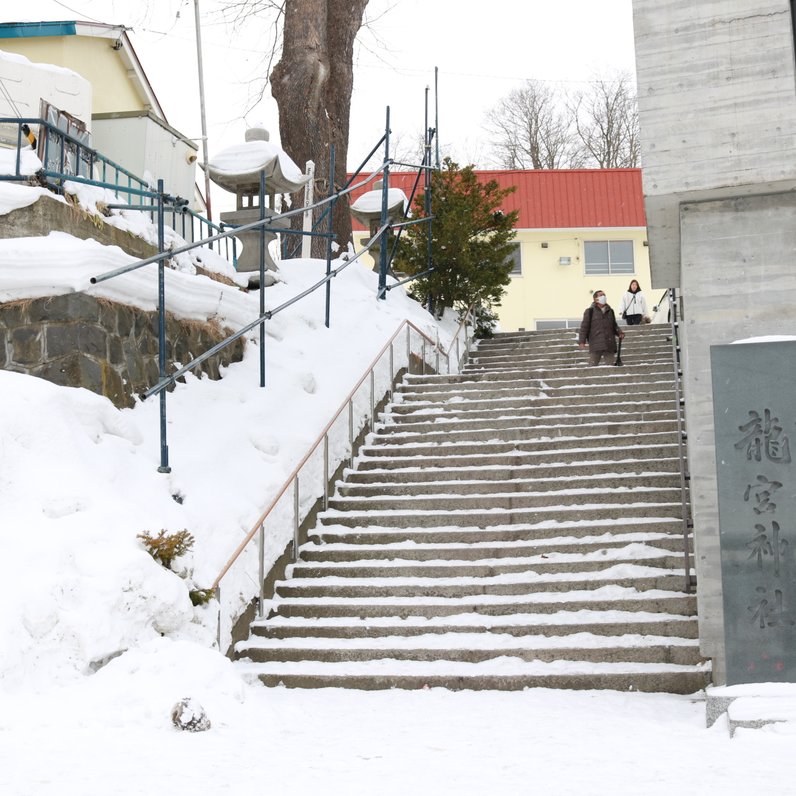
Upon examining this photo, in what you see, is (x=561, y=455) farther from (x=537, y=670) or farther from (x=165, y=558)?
(x=165, y=558)

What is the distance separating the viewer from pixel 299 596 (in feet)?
28.6

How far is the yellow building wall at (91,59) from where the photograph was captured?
1820 centimetres

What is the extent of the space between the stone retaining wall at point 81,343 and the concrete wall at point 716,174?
443 centimetres

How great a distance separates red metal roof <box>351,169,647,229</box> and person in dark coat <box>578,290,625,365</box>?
46.4 feet

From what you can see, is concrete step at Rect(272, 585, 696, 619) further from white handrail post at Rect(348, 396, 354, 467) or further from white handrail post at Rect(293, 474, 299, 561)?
white handrail post at Rect(348, 396, 354, 467)

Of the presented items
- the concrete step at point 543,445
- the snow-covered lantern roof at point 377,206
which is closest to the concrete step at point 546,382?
the concrete step at point 543,445

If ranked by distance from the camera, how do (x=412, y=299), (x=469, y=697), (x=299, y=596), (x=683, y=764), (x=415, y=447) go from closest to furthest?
(x=683, y=764)
(x=469, y=697)
(x=299, y=596)
(x=415, y=447)
(x=412, y=299)

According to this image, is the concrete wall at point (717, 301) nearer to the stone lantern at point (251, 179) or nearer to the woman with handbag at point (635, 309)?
the stone lantern at point (251, 179)

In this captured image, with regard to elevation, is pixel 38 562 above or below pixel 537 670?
above

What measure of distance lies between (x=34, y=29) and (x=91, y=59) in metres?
1.06

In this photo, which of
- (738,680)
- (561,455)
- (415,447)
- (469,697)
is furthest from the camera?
(415,447)

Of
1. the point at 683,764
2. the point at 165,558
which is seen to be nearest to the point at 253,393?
the point at 165,558

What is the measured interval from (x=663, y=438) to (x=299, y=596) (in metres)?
4.15

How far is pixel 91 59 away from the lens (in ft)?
61.2
